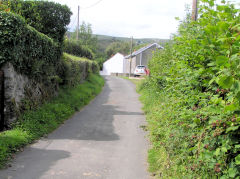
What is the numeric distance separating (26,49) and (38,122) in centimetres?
258

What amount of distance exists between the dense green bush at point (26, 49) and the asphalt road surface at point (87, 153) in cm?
239

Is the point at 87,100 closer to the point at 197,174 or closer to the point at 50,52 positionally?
the point at 50,52

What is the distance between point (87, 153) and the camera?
21.1 feet

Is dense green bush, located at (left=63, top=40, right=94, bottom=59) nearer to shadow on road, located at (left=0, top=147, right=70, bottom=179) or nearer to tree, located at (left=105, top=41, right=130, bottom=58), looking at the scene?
shadow on road, located at (left=0, top=147, right=70, bottom=179)

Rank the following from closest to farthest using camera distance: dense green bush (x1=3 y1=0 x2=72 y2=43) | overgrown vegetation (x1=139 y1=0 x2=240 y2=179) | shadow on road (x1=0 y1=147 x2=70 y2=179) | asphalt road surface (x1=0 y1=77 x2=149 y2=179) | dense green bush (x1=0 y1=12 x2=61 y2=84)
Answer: overgrown vegetation (x1=139 y1=0 x2=240 y2=179) → shadow on road (x1=0 y1=147 x2=70 y2=179) → asphalt road surface (x1=0 y1=77 x2=149 y2=179) → dense green bush (x1=0 y1=12 x2=61 y2=84) → dense green bush (x1=3 y1=0 x2=72 y2=43)

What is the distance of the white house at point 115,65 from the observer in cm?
6781

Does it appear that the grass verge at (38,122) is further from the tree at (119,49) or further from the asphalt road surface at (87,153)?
the tree at (119,49)

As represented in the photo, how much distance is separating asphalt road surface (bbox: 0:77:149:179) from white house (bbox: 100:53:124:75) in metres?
57.9

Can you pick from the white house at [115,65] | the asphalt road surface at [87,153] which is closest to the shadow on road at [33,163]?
the asphalt road surface at [87,153]

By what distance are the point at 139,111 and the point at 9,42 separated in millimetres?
7475

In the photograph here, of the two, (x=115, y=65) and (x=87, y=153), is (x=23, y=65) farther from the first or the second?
(x=115, y=65)

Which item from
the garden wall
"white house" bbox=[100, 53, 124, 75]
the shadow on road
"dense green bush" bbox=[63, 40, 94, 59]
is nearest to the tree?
"white house" bbox=[100, 53, 124, 75]

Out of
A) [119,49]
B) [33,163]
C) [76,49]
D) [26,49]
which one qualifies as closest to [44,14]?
[26,49]

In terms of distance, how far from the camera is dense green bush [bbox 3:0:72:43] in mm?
11367
